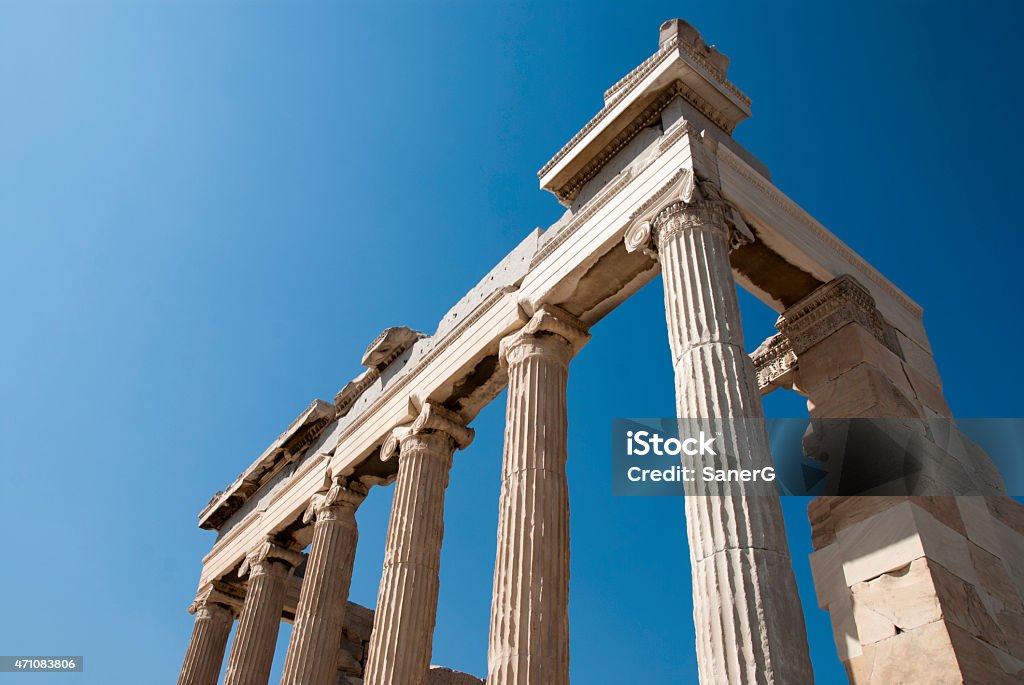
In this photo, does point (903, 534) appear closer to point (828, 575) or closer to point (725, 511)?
point (828, 575)

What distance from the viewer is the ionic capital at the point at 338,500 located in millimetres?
21188

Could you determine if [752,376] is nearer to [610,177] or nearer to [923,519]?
[923,519]

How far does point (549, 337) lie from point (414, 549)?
5142 mm

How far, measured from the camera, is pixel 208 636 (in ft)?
84.9

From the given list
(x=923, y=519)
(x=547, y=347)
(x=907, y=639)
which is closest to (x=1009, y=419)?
(x=923, y=519)

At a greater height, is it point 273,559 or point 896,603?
point 273,559

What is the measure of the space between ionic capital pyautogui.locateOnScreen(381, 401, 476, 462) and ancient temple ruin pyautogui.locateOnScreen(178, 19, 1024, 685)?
0.18 feet

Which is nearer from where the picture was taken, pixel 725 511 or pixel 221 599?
pixel 725 511

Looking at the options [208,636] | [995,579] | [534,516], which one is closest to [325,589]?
[534,516]

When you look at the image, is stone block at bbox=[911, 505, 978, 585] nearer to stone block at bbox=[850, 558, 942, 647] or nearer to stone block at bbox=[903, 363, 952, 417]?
stone block at bbox=[850, 558, 942, 647]

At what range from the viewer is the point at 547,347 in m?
16.2

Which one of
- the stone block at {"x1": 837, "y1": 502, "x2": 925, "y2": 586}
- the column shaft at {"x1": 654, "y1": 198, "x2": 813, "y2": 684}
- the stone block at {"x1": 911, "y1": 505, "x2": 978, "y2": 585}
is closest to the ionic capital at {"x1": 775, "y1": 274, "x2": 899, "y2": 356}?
the column shaft at {"x1": 654, "y1": 198, "x2": 813, "y2": 684}

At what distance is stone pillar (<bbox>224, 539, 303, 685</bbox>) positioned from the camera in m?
22.3

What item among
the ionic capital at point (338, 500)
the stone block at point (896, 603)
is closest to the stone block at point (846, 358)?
the stone block at point (896, 603)
